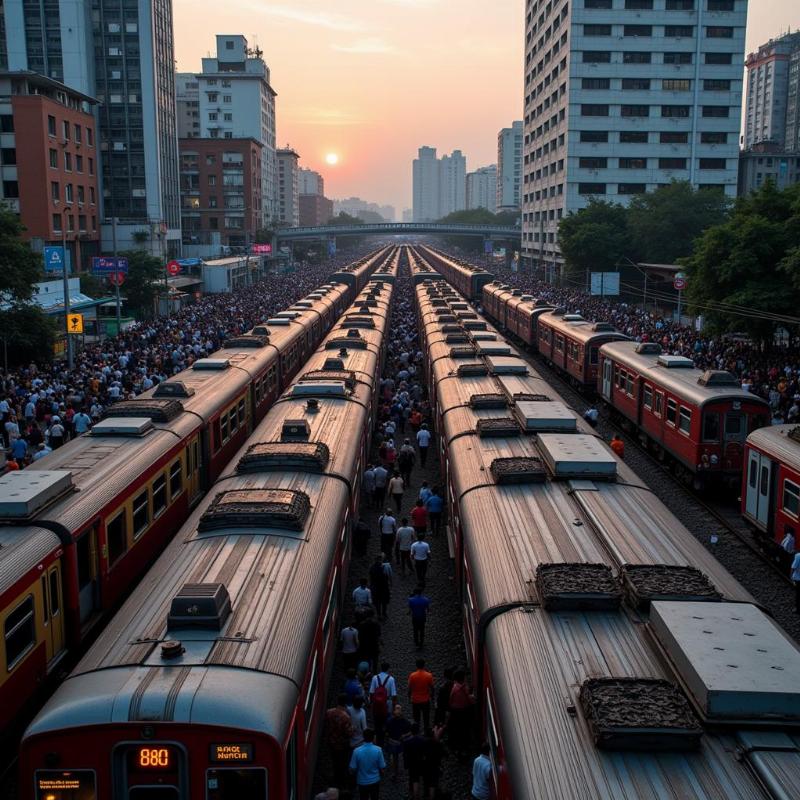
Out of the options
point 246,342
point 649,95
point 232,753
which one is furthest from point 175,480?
point 649,95

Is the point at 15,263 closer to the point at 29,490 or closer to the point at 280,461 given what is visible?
the point at 280,461

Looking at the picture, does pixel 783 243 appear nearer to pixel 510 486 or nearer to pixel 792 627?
pixel 792 627

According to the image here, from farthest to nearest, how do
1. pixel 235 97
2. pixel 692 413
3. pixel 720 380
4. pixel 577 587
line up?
pixel 235 97
pixel 720 380
pixel 692 413
pixel 577 587

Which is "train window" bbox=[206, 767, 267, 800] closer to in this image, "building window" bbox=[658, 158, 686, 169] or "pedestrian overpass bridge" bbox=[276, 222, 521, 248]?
"building window" bbox=[658, 158, 686, 169]

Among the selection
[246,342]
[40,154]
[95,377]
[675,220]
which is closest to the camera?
[246,342]

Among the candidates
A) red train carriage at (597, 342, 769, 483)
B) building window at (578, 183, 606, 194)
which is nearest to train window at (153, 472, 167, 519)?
red train carriage at (597, 342, 769, 483)

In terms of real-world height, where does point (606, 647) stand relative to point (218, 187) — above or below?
below
